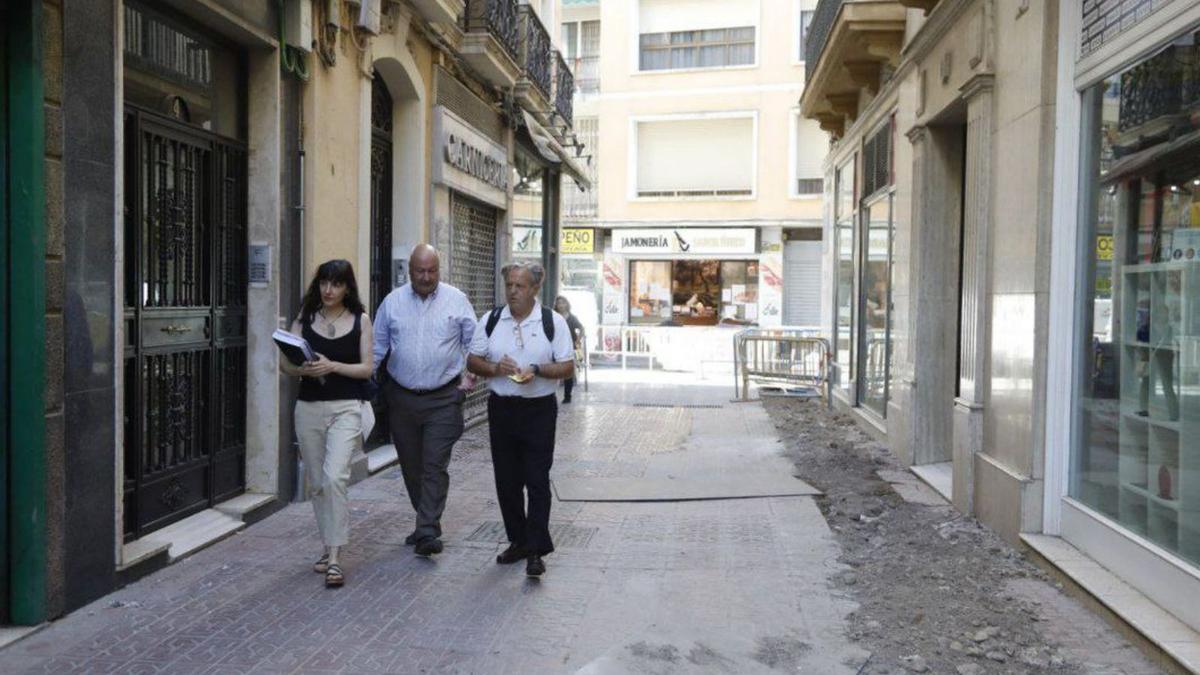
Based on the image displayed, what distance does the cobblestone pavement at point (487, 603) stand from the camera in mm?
4695

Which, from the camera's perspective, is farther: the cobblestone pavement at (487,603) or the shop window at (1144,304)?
the shop window at (1144,304)

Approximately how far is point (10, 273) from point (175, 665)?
6.44 feet

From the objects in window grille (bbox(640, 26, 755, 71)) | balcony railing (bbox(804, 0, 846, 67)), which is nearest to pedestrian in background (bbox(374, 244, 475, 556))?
balcony railing (bbox(804, 0, 846, 67))

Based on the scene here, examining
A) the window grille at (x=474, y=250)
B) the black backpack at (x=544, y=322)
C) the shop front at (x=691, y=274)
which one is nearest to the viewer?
the black backpack at (x=544, y=322)

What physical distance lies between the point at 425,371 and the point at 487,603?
158 cm

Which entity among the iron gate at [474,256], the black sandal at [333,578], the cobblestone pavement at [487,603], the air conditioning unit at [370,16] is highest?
the air conditioning unit at [370,16]

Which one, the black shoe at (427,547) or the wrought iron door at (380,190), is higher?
the wrought iron door at (380,190)

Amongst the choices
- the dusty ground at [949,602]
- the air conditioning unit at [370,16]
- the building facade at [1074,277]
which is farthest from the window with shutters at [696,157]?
the dusty ground at [949,602]

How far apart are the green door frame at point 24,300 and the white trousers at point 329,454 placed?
1421 mm

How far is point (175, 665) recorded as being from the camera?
4.55 m

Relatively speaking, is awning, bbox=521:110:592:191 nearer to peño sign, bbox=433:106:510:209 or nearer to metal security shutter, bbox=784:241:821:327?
peño sign, bbox=433:106:510:209

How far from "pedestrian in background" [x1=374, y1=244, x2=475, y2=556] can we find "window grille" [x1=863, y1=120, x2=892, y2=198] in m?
6.96

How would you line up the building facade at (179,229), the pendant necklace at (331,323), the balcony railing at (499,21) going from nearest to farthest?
the building facade at (179,229) → the pendant necklace at (331,323) → the balcony railing at (499,21)

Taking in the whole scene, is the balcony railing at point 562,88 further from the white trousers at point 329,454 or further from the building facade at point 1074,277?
the white trousers at point 329,454
